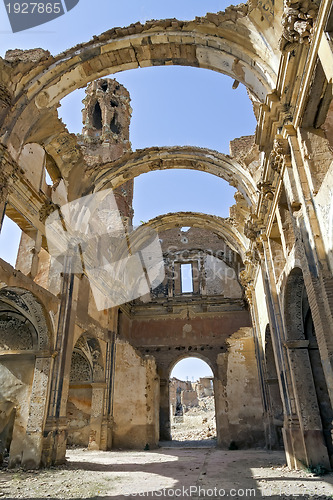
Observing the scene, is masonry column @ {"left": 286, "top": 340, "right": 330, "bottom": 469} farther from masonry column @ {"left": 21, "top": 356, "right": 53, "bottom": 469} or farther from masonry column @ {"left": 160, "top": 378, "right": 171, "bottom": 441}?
masonry column @ {"left": 160, "top": 378, "right": 171, "bottom": 441}

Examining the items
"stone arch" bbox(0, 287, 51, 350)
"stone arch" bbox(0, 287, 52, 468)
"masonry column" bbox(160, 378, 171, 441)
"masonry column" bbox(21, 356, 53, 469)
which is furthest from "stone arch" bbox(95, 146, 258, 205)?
"masonry column" bbox(160, 378, 171, 441)

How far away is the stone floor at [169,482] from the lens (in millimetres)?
4891

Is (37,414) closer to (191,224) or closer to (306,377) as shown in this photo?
(306,377)

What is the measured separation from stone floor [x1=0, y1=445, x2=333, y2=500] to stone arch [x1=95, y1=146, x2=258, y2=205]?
7819mm

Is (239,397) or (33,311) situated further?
(239,397)

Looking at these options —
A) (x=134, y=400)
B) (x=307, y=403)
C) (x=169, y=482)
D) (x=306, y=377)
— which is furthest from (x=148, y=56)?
(x=134, y=400)

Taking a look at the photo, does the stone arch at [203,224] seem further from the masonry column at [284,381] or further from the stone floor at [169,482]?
the stone floor at [169,482]

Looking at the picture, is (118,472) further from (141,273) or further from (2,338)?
(141,273)

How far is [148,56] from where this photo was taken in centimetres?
812

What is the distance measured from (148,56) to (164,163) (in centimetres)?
427

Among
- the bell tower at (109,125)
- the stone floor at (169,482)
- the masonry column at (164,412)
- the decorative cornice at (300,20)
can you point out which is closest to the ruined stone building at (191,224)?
the decorative cornice at (300,20)

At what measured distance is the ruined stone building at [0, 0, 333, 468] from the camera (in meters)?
5.18

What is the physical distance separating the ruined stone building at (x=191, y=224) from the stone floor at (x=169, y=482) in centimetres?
79

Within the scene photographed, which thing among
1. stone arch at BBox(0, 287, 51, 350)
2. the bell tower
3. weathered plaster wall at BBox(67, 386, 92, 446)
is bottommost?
weathered plaster wall at BBox(67, 386, 92, 446)
